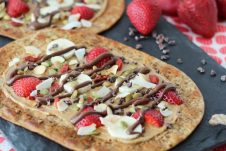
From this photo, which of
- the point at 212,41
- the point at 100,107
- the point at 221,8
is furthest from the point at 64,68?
the point at 221,8

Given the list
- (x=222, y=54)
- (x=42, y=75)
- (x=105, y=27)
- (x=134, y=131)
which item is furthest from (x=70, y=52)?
(x=222, y=54)

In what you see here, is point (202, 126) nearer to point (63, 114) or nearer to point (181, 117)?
point (181, 117)

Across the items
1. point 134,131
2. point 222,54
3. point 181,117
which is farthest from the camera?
point 222,54

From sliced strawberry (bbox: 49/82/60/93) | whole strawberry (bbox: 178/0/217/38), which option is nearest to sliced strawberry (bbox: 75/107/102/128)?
sliced strawberry (bbox: 49/82/60/93)

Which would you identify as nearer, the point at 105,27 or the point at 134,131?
the point at 134,131

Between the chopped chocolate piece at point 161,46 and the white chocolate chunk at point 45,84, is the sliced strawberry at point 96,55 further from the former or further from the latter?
the chopped chocolate piece at point 161,46

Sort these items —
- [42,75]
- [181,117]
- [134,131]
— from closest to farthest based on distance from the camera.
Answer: [134,131], [181,117], [42,75]

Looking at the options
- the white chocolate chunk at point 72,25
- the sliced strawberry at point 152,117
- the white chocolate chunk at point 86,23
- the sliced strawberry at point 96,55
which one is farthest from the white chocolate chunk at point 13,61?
the sliced strawberry at point 152,117
